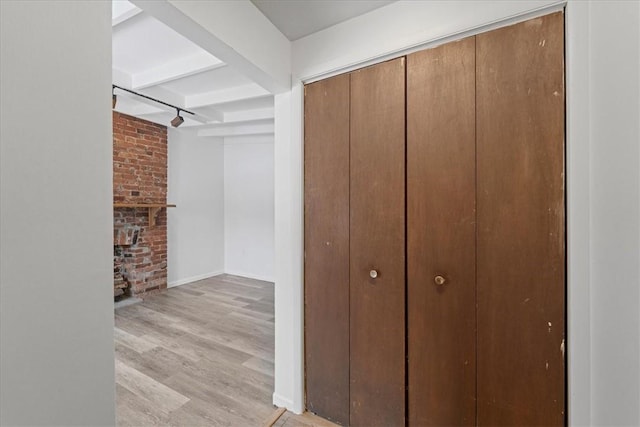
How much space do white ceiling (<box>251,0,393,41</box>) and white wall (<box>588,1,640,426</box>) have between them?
954 mm

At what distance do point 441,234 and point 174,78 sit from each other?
2.64 m

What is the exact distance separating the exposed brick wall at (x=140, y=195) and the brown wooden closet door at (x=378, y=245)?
3526 millimetres

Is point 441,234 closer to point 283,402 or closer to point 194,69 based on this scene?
point 283,402

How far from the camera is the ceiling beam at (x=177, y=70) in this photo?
2.27 m

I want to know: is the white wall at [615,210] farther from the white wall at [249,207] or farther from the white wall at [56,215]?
the white wall at [249,207]

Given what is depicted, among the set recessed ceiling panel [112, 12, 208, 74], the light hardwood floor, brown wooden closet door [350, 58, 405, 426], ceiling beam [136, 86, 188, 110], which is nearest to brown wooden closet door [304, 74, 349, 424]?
brown wooden closet door [350, 58, 405, 426]

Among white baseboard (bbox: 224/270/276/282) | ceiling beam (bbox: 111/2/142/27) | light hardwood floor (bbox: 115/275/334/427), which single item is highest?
ceiling beam (bbox: 111/2/142/27)

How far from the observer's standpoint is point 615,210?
99cm

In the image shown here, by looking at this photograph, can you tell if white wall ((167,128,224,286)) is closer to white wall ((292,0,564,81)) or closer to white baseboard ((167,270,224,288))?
white baseboard ((167,270,224,288))

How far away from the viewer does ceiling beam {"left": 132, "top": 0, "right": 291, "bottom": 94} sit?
3.58 feet

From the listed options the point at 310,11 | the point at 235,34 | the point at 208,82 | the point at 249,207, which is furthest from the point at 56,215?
the point at 249,207

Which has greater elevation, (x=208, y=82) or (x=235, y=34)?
(x=208, y=82)

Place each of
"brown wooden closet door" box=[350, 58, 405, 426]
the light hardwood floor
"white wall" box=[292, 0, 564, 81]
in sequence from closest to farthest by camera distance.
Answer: "white wall" box=[292, 0, 564, 81]
"brown wooden closet door" box=[350, 58, 405, 426]
the light hardwood floor

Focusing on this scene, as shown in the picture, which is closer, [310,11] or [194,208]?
[310,11]
